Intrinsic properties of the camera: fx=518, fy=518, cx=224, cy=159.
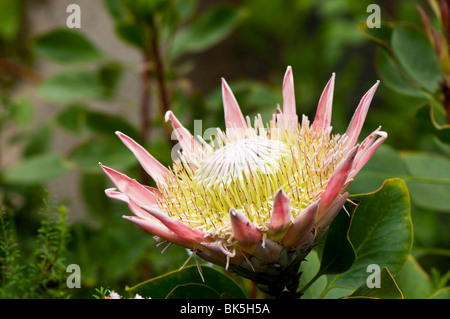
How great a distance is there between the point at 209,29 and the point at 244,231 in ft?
3.62

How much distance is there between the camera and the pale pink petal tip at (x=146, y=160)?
0.70 meters

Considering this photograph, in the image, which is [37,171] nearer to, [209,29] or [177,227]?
[209,29]

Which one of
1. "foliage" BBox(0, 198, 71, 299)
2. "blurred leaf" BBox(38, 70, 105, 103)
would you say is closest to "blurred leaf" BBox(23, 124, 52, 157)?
"blurred leaf" BBox(38, 70, 105, 103)

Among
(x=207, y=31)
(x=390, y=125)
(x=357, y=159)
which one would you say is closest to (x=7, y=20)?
(x=207, y=31)

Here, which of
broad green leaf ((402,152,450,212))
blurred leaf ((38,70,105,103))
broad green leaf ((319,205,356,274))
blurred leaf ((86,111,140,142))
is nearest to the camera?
broad green leaf ((319,205,356,274))

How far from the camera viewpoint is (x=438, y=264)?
1.24 metres

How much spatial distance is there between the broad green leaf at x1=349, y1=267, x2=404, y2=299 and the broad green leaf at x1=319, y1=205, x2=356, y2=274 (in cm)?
4

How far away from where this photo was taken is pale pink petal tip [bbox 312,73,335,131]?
0.67 metres

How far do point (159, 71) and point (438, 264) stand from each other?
2.82 ft

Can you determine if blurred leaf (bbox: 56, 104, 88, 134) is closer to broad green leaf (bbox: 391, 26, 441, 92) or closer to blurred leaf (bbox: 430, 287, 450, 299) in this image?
broad green leaf (bbox: 391, 26, 441, 92)

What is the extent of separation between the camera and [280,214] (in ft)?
1.78

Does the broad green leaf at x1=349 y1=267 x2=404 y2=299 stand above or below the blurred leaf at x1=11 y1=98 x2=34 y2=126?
below

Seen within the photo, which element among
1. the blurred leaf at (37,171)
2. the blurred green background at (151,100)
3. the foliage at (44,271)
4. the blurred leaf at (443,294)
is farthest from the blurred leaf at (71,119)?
the blurred leaf at (443,294)

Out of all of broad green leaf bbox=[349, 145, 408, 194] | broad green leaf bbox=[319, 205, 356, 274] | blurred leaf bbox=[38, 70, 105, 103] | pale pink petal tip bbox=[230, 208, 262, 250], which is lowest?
broad green leaf bbox=[319, 205, 356, 274]
